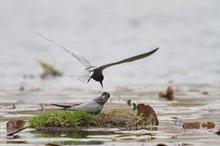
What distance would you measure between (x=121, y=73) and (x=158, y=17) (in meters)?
17.7

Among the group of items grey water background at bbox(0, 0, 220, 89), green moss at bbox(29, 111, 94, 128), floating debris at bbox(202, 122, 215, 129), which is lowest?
floating debris at bbox(202, 122, 215, 129)

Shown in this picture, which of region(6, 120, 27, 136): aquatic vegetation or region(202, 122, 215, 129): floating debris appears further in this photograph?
region(202, 122, 215, 129): floating debris

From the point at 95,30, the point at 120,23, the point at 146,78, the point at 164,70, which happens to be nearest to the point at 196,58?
the point at 164,70

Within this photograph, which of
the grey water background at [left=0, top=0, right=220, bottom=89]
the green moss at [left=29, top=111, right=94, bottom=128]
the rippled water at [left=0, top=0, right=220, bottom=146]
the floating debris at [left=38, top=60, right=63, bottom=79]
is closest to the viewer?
the green moss at [left=29, top=111, right=94, bottom=128]

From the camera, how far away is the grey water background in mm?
20938

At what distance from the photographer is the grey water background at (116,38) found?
20.9 meters

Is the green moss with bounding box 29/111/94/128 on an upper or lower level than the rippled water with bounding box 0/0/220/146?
lower

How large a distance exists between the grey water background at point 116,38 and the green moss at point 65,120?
25.1 feet

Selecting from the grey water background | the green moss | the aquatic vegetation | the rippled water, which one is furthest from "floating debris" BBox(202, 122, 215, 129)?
the grey water background

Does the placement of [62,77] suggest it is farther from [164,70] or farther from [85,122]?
[85,122]

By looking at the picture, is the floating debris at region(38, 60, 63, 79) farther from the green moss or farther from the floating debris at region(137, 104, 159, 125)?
the green moss

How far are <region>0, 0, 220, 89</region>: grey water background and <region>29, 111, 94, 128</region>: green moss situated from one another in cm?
765

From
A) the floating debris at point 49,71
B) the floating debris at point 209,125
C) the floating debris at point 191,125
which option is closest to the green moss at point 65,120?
the floating debris at point 191,125

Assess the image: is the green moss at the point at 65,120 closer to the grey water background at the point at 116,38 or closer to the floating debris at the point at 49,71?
the grey water background at the point at 116,38
